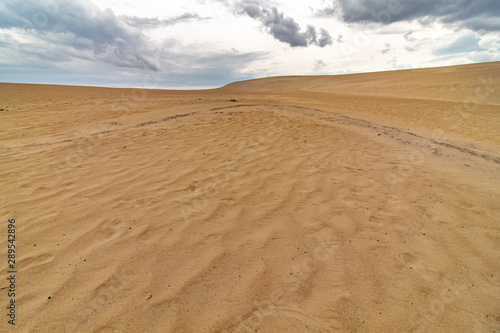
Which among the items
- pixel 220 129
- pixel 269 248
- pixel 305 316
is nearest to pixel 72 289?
pixel 269 248

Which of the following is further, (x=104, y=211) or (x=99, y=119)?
(x=99, y=119)

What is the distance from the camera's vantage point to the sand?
1.87 m

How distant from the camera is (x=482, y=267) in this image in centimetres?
226

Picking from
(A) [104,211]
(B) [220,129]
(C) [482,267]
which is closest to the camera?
(C) [482,267]

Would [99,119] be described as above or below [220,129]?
above

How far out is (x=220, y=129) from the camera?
703 cm

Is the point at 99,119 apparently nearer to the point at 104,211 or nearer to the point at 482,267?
the point at 104,211

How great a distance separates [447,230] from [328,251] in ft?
5.00

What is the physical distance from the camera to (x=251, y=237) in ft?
8.75

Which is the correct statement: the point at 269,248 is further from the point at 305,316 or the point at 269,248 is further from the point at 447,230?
the point at 447,230

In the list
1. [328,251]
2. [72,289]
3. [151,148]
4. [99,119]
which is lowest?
[328,251]

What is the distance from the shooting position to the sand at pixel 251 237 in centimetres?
187

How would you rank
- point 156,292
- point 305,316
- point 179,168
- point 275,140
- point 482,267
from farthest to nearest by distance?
point 275,140 → point 179,168 → point 482,267 → point 156,292 → point 305,316

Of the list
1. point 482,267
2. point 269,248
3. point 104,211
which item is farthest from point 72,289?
point 482,267
